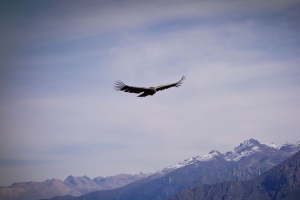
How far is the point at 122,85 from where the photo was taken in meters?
36.1

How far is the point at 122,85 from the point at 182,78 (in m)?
6.31

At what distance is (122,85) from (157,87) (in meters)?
3.88

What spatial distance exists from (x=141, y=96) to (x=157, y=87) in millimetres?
1778

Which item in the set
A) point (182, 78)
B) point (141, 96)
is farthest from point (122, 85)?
point (182, 78)

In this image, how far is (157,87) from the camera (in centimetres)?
3828

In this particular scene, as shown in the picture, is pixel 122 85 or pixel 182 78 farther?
pixel 182 78

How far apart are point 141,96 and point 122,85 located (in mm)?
2689

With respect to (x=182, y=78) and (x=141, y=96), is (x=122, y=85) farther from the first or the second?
(x=182, y=78)

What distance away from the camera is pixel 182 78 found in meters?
38.8

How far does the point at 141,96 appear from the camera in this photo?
37.9m

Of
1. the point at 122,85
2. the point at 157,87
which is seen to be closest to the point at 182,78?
the point at 157,87

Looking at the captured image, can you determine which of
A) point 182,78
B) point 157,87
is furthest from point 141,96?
point 182,78

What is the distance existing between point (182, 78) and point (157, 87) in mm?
2645

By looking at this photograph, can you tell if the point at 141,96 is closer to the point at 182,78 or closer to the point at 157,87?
the point at 157,87
